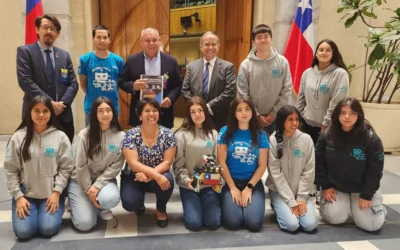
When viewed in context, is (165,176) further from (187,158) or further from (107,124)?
(107,124)

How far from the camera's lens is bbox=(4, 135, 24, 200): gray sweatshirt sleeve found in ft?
8.23

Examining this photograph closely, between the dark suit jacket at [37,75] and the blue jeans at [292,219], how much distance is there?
2158 millimetres

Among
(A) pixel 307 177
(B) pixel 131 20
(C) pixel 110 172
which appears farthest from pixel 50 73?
(B) pixel 131 20

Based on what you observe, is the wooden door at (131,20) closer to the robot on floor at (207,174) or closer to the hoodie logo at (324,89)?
the hoodie logo at (324,89)

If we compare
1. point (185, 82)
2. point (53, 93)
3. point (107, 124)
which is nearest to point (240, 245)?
point (107, 124)

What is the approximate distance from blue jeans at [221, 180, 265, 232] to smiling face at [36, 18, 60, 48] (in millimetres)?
2145

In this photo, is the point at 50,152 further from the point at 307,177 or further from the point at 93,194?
the point at 307,177

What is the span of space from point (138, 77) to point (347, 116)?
1.95 metres

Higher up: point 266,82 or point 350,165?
point 266,82

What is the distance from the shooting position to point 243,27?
6113 millimetres

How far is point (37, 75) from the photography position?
3145 mm

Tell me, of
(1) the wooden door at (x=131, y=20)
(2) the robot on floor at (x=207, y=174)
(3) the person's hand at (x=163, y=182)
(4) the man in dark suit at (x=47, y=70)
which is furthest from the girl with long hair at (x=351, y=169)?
(1) the wooden door at (x=131, y=20)

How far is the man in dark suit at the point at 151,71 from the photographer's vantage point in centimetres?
328

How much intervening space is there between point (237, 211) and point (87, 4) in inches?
177
